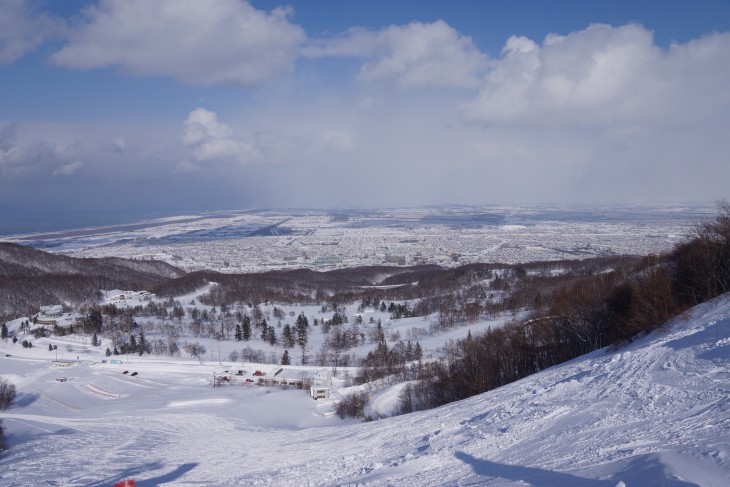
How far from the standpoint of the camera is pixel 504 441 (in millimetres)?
8164

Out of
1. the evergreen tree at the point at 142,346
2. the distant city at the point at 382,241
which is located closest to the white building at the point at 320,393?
the evergreen tree at the point at 142,346

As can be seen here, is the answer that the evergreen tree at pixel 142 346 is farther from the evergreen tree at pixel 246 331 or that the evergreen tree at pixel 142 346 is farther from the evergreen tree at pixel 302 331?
the evergreen tree at pixel 302 331

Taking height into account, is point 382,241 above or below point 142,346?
above

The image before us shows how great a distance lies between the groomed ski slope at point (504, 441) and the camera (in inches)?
239

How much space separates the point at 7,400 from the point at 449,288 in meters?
46.5

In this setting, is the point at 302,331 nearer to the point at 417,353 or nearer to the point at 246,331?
the point at 246,331

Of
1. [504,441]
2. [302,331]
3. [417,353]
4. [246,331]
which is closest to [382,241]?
[302,331]

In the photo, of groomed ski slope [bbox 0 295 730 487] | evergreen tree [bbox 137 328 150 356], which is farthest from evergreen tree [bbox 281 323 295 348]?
groomed ski slope [bbox 0 295 730 487]

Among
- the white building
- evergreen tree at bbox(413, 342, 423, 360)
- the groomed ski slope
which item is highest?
the groomed ski slope

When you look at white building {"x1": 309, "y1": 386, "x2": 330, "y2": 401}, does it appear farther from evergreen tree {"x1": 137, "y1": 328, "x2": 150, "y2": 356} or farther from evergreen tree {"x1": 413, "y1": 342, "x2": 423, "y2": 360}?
evergreen tree {"x1": 137, "y1": 328, "x2": 150, "y2": 356}

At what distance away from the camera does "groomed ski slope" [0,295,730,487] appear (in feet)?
19.9

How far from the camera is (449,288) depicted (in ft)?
196

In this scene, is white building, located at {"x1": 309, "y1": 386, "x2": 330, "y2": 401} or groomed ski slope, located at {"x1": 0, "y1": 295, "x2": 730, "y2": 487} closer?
groomed ski slope, located at {"x1": 0, "y1": 295, "x2": 730, "y2": 487}

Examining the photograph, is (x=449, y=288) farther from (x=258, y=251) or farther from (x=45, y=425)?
(x=258, y=251)
